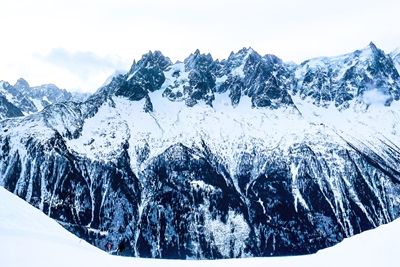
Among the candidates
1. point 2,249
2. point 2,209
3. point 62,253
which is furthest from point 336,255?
point 2,209

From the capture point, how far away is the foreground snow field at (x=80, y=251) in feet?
76.2

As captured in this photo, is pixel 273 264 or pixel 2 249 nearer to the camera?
pixel 2 249

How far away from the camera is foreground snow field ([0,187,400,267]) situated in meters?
23.2

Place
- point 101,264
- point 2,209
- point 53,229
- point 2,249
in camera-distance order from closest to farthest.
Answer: point 2,249 → point 101,264 → point 2,209 → point 53,229

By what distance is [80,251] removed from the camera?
28.9 meters

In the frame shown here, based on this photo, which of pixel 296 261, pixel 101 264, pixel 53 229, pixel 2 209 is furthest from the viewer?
pixel 53 229

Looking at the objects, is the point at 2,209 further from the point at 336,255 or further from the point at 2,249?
the point at 336,255

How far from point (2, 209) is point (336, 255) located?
31019 millimetres

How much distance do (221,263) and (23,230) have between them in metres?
17.7

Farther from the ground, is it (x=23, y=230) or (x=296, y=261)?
(x=23, y=230)

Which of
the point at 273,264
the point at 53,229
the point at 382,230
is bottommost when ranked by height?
the point at 273,264

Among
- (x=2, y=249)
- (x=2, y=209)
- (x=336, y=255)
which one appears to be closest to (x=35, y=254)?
(x=2, y=249)

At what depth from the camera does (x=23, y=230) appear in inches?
1190

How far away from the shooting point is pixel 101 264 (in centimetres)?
2461
